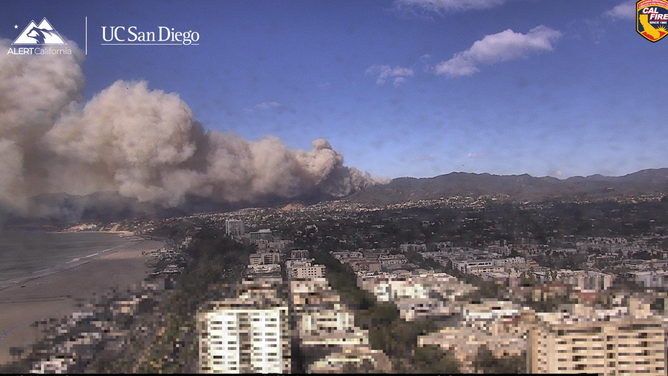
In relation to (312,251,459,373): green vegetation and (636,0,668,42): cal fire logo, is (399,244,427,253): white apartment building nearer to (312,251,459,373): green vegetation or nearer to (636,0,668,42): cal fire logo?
(312,251,459,373): green vegetation

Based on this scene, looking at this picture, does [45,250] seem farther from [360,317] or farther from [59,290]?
[360,317]

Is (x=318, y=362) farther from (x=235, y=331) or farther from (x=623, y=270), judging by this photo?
(x=623, y=270)

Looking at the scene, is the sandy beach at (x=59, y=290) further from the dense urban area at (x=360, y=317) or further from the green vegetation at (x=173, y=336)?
the green vegetation at (x=173, y=336)

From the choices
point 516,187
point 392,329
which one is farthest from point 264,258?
point 516,187

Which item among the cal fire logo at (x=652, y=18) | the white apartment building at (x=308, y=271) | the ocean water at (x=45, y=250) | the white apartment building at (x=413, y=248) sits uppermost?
the cal fire logo at (x=652, y=18)

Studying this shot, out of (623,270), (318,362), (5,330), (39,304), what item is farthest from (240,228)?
(623,270)

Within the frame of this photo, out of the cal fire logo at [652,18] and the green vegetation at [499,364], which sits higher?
the cal fire logo at [652,18]

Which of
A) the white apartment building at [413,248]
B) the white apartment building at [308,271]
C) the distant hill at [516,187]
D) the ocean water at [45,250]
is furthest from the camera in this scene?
the distant hill at [516,187]

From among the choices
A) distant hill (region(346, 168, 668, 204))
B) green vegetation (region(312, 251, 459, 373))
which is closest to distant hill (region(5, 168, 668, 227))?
distant hill (region(346, 168, 668, 204))

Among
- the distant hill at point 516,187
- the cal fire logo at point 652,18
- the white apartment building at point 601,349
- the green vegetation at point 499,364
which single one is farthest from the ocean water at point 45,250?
the cal fire logo at point 652,18
